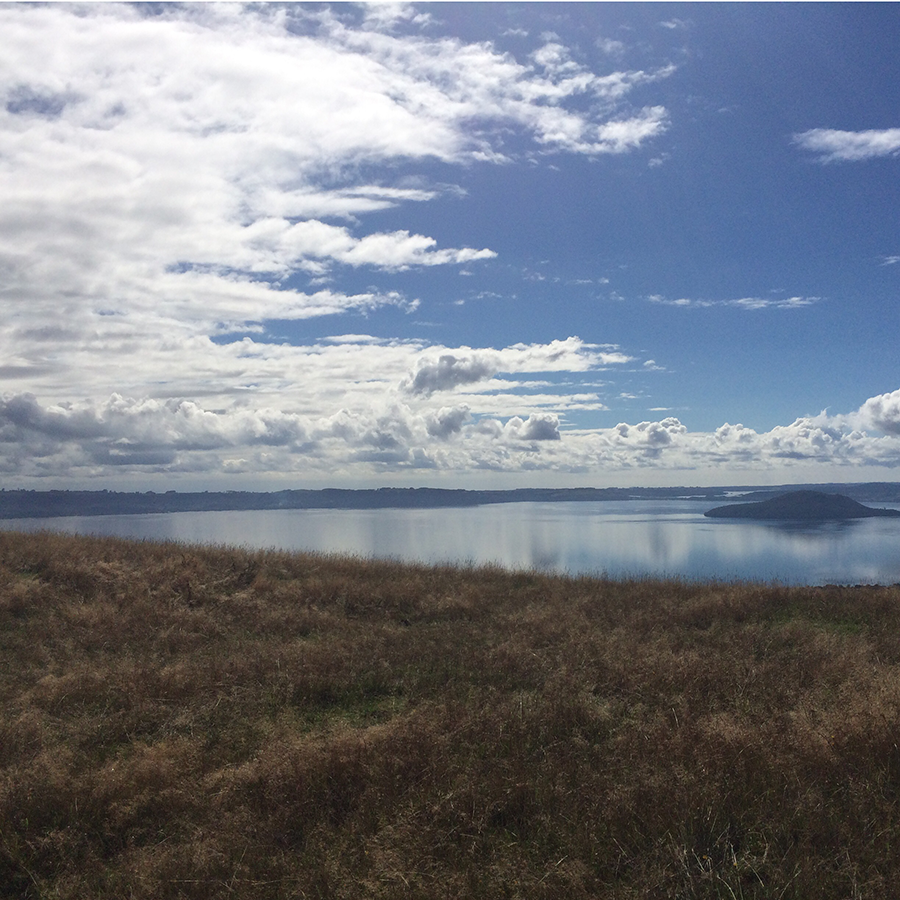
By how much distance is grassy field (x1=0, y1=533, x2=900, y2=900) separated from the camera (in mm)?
4469

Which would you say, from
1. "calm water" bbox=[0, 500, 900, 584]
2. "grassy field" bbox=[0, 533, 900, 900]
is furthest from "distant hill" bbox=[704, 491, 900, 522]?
"grassy field" bbox=[0, 533, 900, 900]

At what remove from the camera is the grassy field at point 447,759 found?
176 inches

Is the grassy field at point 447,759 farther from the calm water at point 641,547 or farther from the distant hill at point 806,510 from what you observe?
the distant hill at point 806,510

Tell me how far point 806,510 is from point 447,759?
130521 millimetres

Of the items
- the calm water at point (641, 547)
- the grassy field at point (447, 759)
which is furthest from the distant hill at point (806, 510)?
the grassy field at point (447, 759)

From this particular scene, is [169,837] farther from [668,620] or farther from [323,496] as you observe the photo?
[323,496]

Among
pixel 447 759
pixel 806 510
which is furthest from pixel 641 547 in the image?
pixel 806 510

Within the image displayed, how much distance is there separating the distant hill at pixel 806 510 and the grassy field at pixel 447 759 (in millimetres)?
115019

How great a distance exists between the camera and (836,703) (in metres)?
7.40

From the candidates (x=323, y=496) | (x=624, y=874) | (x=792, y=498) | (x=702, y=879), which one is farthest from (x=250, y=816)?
(x=323, y=496)

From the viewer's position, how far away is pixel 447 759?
19.6 feet

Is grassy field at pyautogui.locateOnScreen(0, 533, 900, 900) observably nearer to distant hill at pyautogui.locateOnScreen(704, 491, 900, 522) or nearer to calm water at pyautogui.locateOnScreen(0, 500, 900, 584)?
calm water at pyautogui.locateOnScreen(0, 500, 900, 584)

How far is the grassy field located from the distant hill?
115m

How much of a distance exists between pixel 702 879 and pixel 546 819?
1256 millimetres
